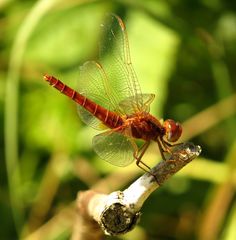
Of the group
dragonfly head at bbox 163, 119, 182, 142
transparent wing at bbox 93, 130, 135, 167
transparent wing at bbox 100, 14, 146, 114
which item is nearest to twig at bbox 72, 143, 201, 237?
transparent wing at bbox 93, 130, 135, 167

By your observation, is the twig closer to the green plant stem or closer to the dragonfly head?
the dragonfly head

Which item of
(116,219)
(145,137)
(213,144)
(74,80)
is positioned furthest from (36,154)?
(116,219)

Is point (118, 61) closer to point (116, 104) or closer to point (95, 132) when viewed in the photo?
point (116, 104)

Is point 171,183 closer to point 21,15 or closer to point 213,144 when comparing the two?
point 213,144

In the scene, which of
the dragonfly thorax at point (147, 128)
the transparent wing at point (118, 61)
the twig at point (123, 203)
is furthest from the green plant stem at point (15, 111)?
the twig at point (123, 203)

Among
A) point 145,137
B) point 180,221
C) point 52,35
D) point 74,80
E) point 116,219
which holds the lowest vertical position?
point 180,221

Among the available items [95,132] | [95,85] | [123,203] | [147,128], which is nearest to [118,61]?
[95,85]
